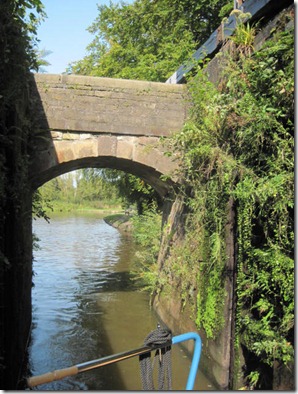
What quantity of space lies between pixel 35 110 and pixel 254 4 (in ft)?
11.1

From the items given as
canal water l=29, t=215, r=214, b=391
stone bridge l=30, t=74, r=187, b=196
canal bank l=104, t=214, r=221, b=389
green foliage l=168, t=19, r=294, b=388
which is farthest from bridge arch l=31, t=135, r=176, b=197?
canal water l=29, t=215, r=214, b=391

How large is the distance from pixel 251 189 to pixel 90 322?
4.79 meters

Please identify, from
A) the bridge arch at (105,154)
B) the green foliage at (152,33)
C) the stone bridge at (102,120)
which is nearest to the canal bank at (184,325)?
the bridge arch at (105,154)

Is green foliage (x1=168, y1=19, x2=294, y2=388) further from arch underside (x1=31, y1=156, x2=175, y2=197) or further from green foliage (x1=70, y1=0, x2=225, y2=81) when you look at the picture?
green foliage (x1=70, y1=0, x2=225, y2=81)

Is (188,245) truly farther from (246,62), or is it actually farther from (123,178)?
(123,178)

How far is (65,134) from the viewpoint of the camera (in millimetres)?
6117

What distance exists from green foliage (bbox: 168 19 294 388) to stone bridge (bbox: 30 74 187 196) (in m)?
1.16

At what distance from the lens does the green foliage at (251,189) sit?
140 inches

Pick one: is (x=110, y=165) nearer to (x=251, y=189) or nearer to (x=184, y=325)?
(x=184, y=325)

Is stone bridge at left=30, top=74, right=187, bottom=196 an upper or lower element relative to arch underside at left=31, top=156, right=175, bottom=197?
upper

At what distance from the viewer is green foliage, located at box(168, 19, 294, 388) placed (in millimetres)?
3562

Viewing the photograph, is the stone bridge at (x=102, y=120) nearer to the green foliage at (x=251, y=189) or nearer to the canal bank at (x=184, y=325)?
the green foliage at (x=251, y=189)

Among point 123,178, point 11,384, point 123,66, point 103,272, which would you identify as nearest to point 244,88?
point 11,384

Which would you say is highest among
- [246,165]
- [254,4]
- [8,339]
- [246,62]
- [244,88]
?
[254,4]
